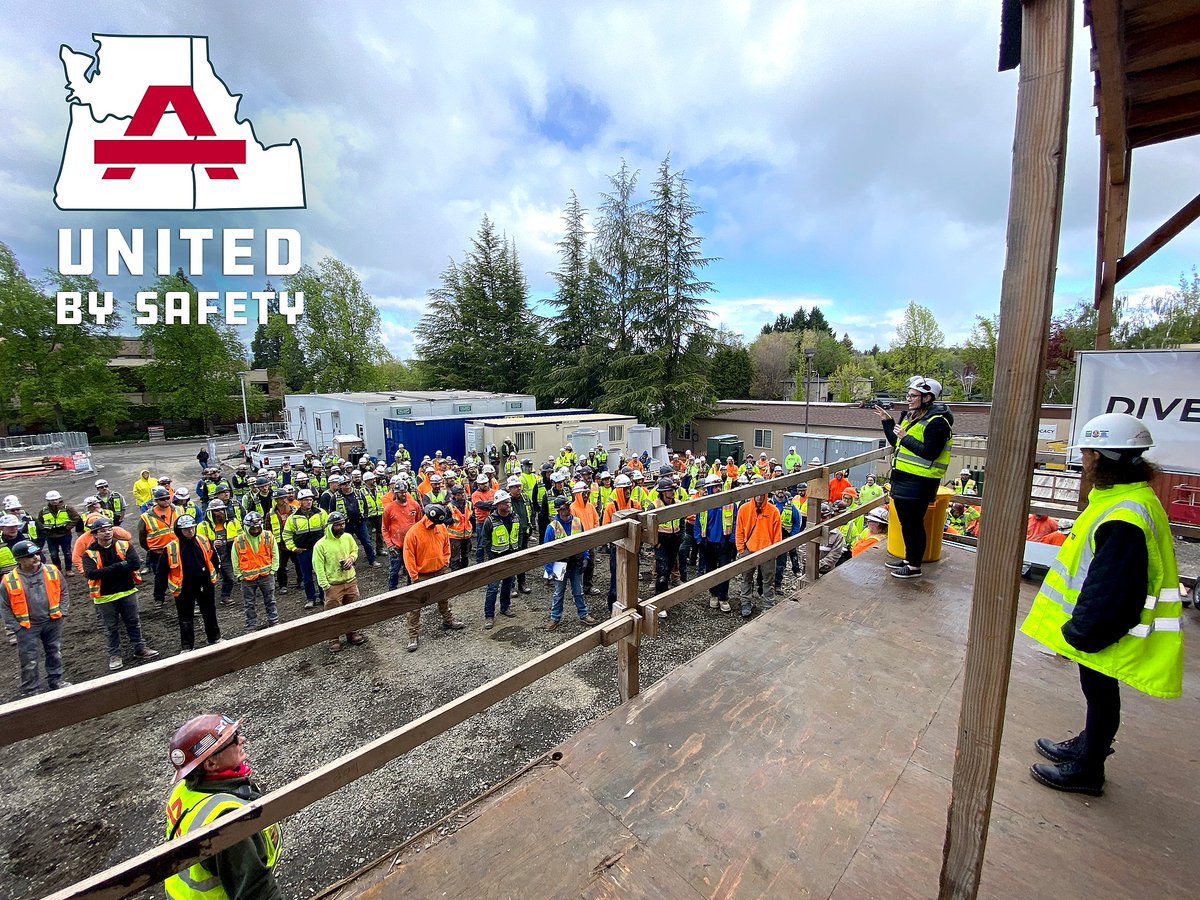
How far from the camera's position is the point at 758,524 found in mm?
7887

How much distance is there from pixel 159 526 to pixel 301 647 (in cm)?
884

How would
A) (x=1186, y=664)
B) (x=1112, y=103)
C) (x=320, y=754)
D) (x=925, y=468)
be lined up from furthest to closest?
1. (x=320, y=754)
2. (x=925, y=468)
3. (x=1112, y=103)
4. (x=1186, y=664)

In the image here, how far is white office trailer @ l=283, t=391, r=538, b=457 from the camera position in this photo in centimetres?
2339

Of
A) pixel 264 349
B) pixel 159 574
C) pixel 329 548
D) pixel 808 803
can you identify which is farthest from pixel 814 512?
pixel 264 349

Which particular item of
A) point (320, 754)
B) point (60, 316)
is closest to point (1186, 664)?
point (320, 754)

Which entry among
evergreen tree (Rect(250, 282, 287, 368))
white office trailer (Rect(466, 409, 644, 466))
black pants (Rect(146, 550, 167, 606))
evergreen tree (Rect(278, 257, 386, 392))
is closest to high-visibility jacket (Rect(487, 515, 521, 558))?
black pants (Rect(146, 550, 167, 606))

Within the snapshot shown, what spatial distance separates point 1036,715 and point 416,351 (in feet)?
142

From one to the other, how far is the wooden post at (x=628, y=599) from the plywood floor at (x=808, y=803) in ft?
0.56

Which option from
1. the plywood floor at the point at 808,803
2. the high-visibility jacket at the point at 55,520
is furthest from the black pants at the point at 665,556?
the high-visibility jacket at the point at 55,520

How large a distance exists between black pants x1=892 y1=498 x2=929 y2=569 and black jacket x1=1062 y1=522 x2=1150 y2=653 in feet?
7.48

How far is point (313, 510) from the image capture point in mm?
8586

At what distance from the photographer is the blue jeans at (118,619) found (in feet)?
20.9

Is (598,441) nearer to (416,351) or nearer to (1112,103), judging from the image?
(1112,103)

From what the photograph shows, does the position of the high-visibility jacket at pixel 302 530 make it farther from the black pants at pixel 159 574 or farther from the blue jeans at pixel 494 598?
the blue jeans at pixel 494 598
